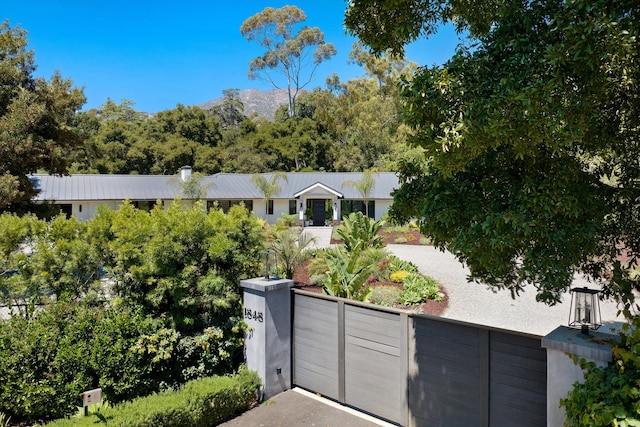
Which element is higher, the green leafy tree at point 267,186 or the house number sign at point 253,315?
the green leafy tree at point 267,186

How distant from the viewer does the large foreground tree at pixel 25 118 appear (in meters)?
14.4

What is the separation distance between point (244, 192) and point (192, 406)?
30.0 meters

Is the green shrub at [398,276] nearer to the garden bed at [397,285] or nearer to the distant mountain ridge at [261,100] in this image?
the garden bed at [397,285]

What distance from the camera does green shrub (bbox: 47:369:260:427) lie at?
201 inches

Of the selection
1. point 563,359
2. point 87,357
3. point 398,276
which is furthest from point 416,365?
point 398,276

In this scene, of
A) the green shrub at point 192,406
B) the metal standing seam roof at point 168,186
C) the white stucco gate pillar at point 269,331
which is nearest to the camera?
the green shrub at point 192,406

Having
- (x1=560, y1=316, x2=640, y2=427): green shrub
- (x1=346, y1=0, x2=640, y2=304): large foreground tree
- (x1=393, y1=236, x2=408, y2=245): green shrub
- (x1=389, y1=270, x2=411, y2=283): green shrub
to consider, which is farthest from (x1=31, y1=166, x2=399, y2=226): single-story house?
(x1=560, y1=316, x2=640, y2=427): green shrub

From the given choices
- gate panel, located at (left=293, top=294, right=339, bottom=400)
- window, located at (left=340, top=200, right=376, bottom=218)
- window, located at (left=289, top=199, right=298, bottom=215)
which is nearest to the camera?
gate panel, located at (left=293, top=294, right=339, bottom=400)

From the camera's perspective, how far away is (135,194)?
32031 mm

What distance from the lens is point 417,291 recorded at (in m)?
12.6

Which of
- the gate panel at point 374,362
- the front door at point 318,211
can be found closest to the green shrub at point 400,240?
the front door at point 318,211

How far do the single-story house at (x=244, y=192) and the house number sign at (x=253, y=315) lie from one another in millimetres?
25145

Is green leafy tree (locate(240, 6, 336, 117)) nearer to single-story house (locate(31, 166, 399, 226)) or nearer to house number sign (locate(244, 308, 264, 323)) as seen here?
single-story house (locate(31, 166, 399, 226))

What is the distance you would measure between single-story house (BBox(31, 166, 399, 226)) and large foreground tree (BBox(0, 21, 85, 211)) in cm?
1511
